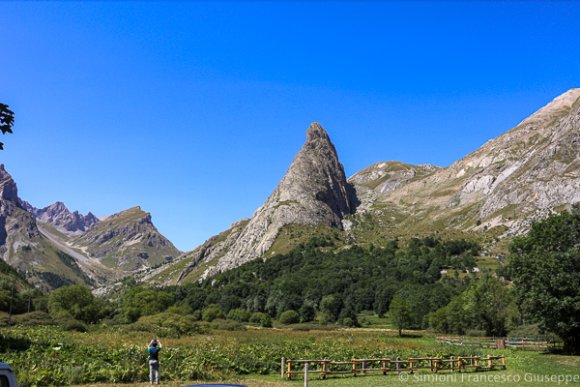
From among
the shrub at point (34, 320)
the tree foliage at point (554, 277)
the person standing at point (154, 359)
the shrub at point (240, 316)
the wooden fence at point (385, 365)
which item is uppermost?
the tree foliage at point (554, 277)

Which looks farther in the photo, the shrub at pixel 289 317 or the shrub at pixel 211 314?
the shrub at pixel 211 314

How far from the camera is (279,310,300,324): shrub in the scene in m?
160

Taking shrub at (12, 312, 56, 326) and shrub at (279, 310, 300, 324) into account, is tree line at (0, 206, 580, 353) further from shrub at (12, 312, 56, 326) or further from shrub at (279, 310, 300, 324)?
shrub at (12, 312, 56, 326)

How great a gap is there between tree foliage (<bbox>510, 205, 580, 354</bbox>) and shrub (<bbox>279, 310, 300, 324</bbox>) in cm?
11148

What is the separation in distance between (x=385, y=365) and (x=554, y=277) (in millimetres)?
23581

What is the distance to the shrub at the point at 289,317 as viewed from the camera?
15975 centimetres

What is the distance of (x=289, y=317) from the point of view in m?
160


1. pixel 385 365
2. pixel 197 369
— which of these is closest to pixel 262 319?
pixel 385 365

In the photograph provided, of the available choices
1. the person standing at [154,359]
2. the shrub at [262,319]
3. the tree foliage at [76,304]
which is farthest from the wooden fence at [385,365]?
the tree foliage at [76,304]

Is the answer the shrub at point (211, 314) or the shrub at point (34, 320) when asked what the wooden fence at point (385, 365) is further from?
the shrub at point (211, 314)

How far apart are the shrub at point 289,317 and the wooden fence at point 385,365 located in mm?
116160

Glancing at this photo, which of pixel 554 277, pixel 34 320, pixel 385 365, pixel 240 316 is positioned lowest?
pixel 240 316

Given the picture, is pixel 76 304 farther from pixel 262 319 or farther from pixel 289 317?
pixel 289 317

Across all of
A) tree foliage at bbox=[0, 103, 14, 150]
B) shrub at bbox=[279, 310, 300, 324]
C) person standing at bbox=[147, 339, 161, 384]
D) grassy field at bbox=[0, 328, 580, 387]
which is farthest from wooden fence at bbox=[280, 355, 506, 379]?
shrub at bbox=[279, 310, 300, 324]
